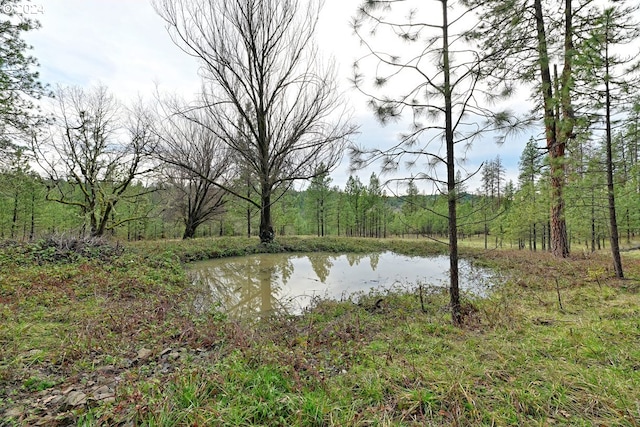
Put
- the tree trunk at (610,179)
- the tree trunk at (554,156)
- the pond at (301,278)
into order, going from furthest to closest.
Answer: the tree trunk at (554,156), the pond at (301,278), the tree trunk at (610,179)

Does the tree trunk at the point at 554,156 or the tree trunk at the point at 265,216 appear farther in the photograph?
the tree trunk at the point at 265,216

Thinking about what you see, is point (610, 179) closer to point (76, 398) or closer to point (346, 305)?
point (346, 305)

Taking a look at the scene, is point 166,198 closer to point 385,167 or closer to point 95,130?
point 95,130

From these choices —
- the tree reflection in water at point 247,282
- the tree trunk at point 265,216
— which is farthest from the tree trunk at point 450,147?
the tree trunk at point 265,216

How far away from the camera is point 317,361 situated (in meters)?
2.87

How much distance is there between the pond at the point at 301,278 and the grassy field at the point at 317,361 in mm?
870

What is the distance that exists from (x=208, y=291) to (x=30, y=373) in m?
3.93

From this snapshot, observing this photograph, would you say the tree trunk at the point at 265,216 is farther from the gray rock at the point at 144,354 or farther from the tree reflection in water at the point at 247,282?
the gray rock at the point at 144,354

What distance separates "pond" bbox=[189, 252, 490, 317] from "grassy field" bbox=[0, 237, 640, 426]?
870 millimetres

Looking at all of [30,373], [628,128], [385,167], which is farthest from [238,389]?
[628,128]

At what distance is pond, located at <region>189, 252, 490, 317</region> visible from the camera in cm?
570

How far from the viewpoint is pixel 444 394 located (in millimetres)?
2051

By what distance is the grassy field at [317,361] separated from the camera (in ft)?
6.08

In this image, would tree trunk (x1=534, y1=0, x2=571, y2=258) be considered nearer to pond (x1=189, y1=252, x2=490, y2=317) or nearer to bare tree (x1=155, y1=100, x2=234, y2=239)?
pond (x1=189, y1=252, x2=490, y2=317)
